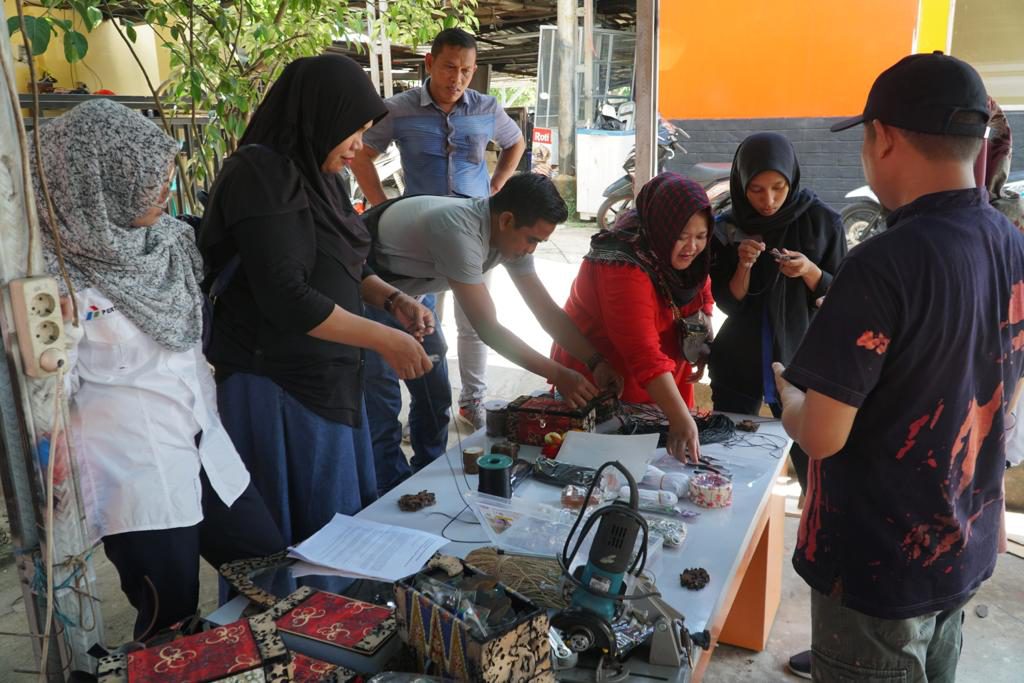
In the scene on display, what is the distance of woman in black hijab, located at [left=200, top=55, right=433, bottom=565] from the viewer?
1665mm

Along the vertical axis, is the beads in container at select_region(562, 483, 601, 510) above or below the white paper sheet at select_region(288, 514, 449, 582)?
below

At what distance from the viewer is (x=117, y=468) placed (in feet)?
4.70

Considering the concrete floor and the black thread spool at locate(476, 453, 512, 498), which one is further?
the concrete floor

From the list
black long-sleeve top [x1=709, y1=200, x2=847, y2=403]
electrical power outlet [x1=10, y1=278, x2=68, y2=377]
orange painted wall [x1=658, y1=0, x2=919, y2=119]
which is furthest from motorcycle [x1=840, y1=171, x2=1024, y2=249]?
electrical power outlet [x1=10, y1=278, x2=68, y2=377]

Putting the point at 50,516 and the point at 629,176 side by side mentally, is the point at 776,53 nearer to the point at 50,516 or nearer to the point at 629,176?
the point at 629,176

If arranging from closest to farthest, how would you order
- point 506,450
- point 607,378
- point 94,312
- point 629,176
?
point 94,312 < point 506,450 < point 607,378 < point 629,176

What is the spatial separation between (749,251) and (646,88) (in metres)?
1.56

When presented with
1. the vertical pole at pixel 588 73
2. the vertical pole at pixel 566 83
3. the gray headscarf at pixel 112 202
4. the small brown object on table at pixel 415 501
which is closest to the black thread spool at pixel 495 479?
the small brown object on table at pixel 415 501

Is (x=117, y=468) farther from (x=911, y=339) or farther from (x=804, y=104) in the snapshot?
(x=804, y=104)

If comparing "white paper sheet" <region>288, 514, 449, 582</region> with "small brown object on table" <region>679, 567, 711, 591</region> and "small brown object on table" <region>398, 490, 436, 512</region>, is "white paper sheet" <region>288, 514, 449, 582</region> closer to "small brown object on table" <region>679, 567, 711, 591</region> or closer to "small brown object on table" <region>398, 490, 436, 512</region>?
"small brown object on table" <region>398, 490, 436, 512</region>

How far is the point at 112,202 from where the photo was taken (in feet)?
4.68

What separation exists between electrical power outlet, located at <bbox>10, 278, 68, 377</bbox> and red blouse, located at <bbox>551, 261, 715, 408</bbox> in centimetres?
138

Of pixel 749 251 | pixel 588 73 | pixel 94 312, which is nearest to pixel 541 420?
pixel 749 251

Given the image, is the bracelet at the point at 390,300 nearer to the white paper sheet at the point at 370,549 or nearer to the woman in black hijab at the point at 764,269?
the white paper sheet at the point at 370,549
